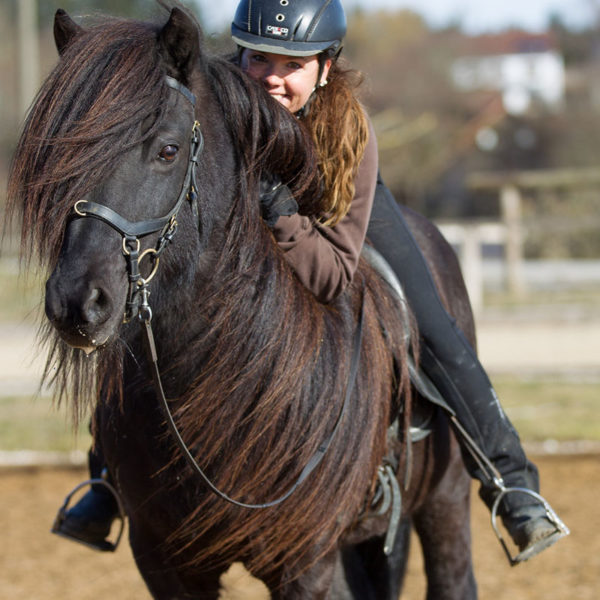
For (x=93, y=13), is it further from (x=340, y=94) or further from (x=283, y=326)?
(x=283, y=326)

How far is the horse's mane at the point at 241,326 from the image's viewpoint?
7.20ft

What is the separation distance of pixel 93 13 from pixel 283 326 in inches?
40.1

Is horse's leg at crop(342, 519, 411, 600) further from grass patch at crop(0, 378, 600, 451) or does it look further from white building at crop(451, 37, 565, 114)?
white building at crop(451, 37, 565, 114)

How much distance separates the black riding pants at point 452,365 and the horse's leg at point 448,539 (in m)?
0.25

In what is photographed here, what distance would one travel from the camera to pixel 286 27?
2.75 meters

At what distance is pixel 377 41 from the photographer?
169ft

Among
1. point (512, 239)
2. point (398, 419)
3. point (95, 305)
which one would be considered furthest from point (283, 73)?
point (512, 239)

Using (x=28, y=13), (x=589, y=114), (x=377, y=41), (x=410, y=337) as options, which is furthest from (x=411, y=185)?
(x=410, y=337)

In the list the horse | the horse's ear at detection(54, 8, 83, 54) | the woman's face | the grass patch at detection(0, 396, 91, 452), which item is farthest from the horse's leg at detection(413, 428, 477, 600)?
the grass patch at detection(0, 396, 91, 452)

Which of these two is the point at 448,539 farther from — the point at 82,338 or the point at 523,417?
the point at 523,417

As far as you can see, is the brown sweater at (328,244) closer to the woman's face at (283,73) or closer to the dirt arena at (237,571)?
the woman's face at (283,73)

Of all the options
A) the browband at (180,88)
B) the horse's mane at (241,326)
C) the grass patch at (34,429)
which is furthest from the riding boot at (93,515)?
the grass patch at (34,429)

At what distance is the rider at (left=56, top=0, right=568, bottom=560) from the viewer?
2.74 metres

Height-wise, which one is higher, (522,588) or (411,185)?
(522,588)
